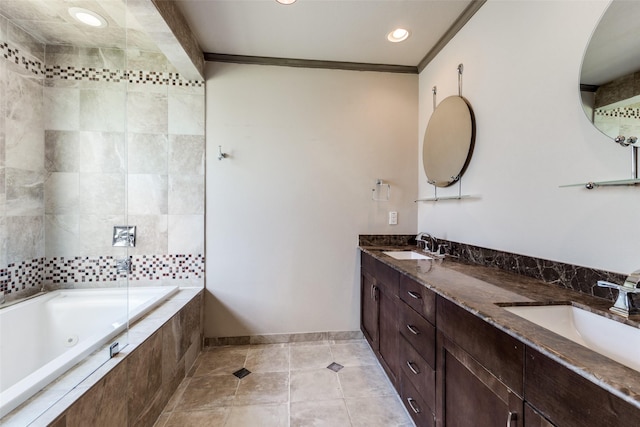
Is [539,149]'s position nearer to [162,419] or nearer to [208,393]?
[208,393]

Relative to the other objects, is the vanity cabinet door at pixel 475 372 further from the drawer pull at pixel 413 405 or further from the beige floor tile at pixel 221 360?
Answer: the beige floor tile at pixel 221 360

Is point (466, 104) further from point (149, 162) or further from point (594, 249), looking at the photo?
point (149, 162)

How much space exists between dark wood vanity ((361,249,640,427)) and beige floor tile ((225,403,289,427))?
2.36 feet

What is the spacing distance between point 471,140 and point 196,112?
2210mm

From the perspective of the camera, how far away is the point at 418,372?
133cm

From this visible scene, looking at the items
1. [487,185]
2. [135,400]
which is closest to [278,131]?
[487,185]

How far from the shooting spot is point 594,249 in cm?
106

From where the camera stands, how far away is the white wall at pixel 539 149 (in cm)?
103

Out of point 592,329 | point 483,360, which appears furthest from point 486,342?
point 592,329

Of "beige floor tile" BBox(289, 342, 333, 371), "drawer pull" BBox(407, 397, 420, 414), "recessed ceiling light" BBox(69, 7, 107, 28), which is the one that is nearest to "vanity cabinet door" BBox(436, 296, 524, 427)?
"drawer pull" BBox(407, 397, 420, 414)

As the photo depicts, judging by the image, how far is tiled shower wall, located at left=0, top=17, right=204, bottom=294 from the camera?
188 cm

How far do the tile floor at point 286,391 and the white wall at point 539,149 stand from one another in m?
1.25

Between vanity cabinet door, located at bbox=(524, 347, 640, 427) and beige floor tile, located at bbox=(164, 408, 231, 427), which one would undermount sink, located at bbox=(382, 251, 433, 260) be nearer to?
vanity cabinet door, located at bbox=(524, 347, 640, 427)

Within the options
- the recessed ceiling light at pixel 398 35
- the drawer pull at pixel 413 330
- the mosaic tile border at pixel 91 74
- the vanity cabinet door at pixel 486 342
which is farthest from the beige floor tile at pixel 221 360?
the recessed ceiling light at pixel 398 35
